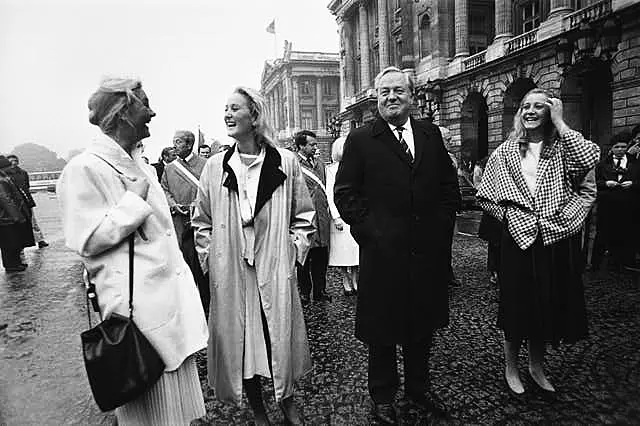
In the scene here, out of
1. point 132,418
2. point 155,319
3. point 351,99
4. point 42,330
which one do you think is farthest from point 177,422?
point 351,99

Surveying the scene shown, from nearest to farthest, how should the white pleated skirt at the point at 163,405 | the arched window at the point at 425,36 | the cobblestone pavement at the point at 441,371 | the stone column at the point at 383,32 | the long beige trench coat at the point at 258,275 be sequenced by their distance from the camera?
the white pleated skirt at the point at 163,405
the long beige trench coat at the point at 258,275
the cobblestone pavement at the point at 441,371
the arched window at the point at 425,36
the stone column at the point at 383,32

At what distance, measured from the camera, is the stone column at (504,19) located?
22891 mm

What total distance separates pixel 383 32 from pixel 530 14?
582 inches

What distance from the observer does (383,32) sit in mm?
36469

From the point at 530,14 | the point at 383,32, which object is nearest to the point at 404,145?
the point at 530,14

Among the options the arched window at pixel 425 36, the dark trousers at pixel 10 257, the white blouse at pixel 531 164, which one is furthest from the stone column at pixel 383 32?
the white blouse at pixel 531 164

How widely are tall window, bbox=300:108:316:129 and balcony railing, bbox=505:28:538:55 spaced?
5196 centimetres

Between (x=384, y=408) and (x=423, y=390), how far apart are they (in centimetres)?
34

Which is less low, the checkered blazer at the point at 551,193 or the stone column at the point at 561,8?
the stone column at the point at 561,8

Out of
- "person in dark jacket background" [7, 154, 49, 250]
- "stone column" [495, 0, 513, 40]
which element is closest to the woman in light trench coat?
"person in dark jacket background" [7, 154, 49, 250]

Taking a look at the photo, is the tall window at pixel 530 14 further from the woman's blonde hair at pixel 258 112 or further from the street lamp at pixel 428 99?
the woman's blonde hair at pixel 258 112

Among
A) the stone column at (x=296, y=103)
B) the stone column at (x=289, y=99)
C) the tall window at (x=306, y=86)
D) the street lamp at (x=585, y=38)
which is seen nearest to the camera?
the street lamp at (x=585, y=38)

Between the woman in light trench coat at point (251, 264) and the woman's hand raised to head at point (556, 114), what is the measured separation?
1688 millimetres

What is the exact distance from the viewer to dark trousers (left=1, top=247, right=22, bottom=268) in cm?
→ 832
